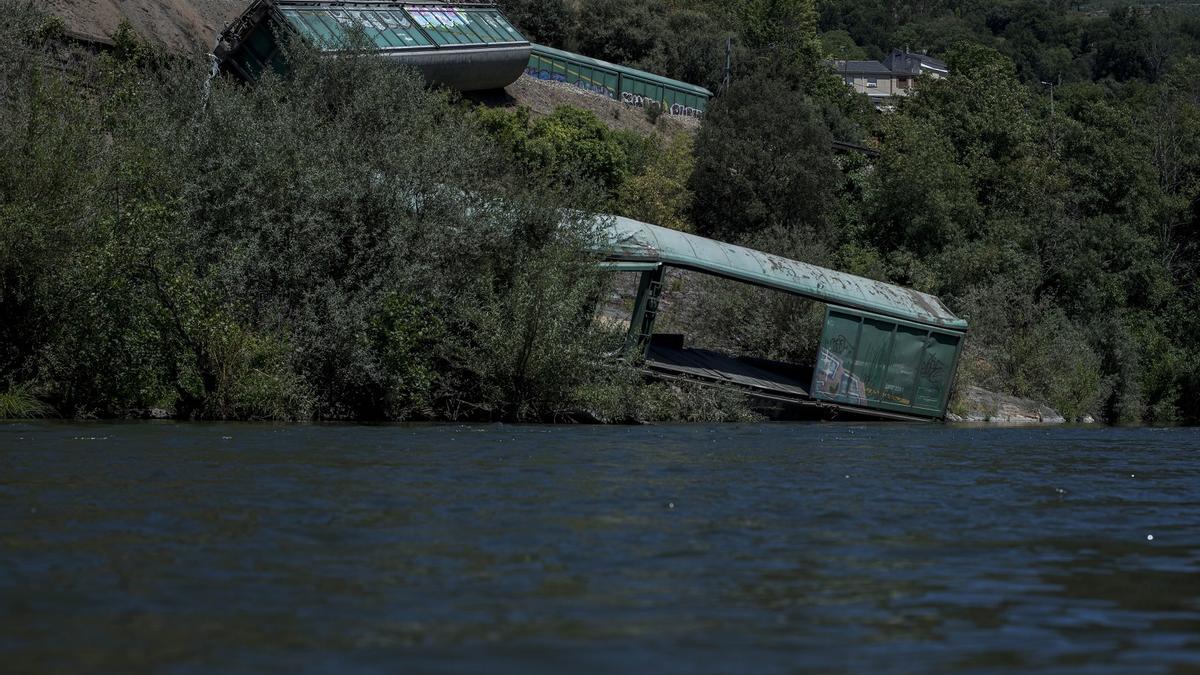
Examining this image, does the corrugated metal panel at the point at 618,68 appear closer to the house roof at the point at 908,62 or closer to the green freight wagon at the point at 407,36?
the green freight wagon at the point at 407,36

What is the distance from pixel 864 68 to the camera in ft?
527

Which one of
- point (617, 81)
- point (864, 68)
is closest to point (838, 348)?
point (617, 81)

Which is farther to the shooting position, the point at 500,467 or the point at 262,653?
the point at 500,467

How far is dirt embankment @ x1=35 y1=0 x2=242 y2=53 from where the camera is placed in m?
43.0

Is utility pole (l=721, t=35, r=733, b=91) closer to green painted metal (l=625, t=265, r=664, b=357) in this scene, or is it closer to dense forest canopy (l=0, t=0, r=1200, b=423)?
dense forest canopy (l=0, t=0, r=1200, b=423)

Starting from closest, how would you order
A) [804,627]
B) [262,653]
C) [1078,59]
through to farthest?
[262,653] < [804,627] < [1078,59]

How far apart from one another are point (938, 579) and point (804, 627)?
1.81m

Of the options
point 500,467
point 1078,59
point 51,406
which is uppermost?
point 1078,59

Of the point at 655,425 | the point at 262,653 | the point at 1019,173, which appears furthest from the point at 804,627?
the point at 1019,173

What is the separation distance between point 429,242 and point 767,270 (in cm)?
987

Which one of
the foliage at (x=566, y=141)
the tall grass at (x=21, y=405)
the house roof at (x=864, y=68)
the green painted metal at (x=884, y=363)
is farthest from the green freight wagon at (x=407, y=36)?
the house roof at (x=864, y=68)

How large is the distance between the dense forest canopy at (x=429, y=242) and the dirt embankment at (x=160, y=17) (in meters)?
5.06

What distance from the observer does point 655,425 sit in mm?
26578

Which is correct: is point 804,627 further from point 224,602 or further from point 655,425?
point 655,425
